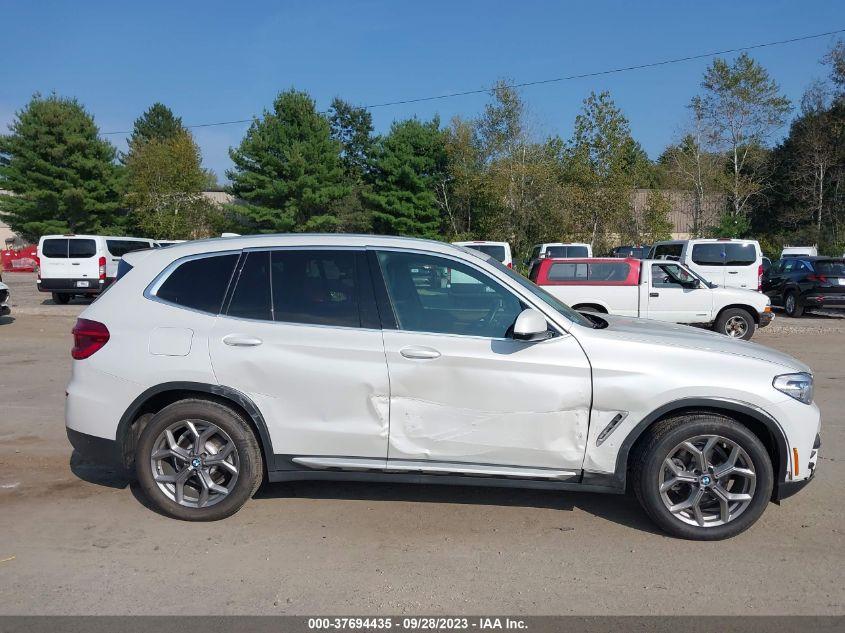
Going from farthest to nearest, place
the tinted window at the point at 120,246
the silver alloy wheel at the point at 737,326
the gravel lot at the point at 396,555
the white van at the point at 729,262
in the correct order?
the tinted window at the point at 120,246, the white van at the point at 729,262, the silver alloy wheel at the point at 737,326, the gravel lot at the point at 396,555

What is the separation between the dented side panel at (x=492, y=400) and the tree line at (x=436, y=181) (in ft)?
106

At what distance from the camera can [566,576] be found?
12.6 ft

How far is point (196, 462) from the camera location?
450 cm

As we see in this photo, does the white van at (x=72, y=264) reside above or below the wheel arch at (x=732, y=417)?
above

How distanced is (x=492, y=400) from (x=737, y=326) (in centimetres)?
1104

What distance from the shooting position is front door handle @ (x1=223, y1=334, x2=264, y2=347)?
4.43m

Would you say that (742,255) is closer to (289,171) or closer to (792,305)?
(792,305)

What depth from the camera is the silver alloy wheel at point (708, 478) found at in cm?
420

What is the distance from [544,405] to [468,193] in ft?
124

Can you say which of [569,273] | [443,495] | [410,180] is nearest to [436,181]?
[410,180]

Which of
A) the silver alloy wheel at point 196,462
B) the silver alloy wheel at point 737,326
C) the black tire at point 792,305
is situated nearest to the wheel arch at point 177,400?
the silver alloy wheel at point 196,462

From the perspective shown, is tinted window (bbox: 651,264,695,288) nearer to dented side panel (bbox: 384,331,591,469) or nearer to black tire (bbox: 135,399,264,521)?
dented side panel (bbox: 384,331,591,469)

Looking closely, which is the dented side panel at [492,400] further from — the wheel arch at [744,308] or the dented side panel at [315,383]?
the wheel arch at [744,308]

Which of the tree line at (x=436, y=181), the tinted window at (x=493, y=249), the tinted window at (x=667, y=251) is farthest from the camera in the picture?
the tree line at (x=436, y=181)
